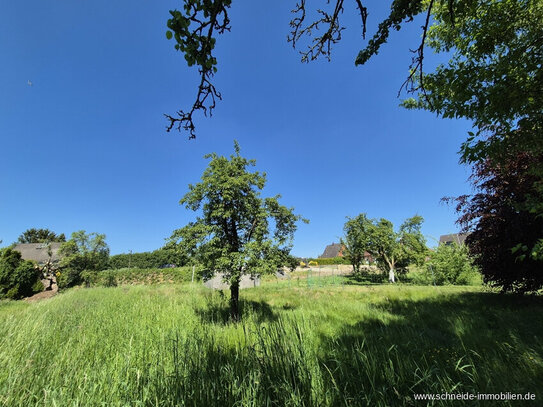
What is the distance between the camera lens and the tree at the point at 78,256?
63.7 ft

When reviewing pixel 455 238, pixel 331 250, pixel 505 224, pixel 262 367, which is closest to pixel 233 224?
pixel 262 367

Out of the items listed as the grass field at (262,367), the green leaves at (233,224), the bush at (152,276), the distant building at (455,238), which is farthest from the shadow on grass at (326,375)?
the bush at (152,276)

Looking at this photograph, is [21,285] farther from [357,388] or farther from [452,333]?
[452,333]

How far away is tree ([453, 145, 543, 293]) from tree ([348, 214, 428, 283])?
1350 cm

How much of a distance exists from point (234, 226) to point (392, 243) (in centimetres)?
1947

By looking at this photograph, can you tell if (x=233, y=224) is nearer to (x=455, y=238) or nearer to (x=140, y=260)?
(x=140, y=260)

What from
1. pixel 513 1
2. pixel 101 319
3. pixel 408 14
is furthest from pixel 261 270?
pixel 513 1

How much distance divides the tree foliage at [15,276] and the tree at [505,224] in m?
26.6

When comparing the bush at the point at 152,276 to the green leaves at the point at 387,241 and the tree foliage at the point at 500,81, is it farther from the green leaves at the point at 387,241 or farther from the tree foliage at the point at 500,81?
the tree foliage at the point at 500,81

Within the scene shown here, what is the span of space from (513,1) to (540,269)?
7.43 m

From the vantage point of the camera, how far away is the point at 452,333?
518 centimetres

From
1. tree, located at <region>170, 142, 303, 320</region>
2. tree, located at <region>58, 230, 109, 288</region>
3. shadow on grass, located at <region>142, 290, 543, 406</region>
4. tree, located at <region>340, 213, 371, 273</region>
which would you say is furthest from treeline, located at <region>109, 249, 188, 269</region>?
shadow on grass, located at <region>142, 290, 543, 406</region>

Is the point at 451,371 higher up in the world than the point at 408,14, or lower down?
lower down

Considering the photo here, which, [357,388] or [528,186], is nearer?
[357,388]
